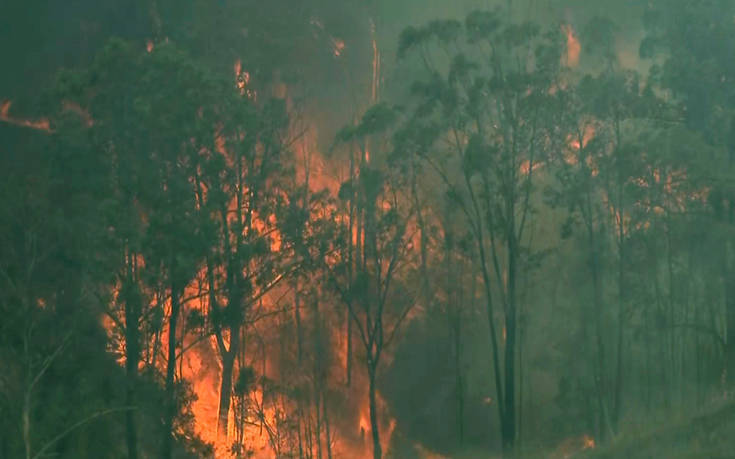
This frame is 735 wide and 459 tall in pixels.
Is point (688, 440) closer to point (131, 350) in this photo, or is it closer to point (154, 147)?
point (131, 350)

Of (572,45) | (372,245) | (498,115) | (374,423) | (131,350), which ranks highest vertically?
(572,45)

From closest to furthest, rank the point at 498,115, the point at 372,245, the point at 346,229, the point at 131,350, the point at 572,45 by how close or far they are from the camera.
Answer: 1. the point at 131,350
2. the point at 498,115
3. the point at 346,229
4. the point at 372,245
5. the point at 572,45

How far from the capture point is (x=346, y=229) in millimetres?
31922

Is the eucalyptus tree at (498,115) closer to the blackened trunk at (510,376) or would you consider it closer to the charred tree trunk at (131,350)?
the blackened trunk at (510,376)

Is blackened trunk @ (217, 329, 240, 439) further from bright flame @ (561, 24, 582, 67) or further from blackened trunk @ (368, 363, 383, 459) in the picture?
bright flame @ (561, 24, 582, 67)

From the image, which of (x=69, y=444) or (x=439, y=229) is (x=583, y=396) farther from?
(x=69, y=444)

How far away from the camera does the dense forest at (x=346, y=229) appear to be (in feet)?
86.5

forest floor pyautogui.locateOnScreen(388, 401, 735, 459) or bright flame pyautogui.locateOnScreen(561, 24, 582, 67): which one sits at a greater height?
bright flame pyautogui.locateOnScreen(561, 24, 582, 67)

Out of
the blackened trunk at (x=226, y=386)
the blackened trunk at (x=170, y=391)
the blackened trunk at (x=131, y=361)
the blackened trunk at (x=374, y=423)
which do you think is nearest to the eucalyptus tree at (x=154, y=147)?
the blackened trunk at (x=170, y=391)

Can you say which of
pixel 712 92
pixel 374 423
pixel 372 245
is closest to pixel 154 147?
Result: pixel 372 245

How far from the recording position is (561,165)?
31.5 m

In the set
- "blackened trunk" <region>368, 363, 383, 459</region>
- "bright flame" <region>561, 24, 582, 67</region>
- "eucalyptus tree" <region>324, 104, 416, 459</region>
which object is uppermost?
"bright flame" <region>561, 24, 582, 67</region>

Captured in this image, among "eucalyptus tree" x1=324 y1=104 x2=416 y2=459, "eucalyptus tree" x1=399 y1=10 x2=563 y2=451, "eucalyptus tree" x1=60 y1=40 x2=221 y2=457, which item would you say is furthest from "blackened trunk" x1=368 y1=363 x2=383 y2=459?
"eucalyptus tree" x1=60 y1=40 x2=221 y2=457

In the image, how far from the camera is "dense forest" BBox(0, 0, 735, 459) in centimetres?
2638
